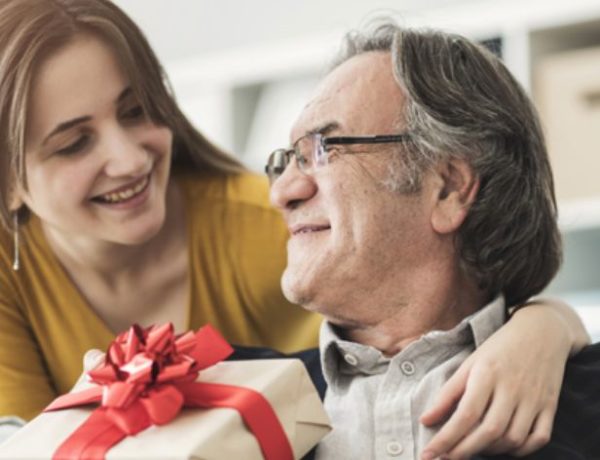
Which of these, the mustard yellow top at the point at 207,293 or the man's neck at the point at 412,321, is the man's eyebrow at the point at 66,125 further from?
the man's neck at the point at 412,321

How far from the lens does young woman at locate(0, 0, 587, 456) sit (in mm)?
1499

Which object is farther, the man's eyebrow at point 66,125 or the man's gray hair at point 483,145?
the man's eyebrow at point 66,125

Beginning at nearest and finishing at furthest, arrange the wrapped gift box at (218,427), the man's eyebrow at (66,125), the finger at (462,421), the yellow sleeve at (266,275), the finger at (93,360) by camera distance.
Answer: the wrapped gift box at (218,427), the finger at (462,421), the finger at (93,360), the man's eyebrow at (66,125), the yellow sleeve at (266,275)

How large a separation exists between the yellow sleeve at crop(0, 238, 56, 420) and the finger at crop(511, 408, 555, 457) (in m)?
0.83

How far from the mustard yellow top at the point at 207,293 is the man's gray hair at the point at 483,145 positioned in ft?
1.35

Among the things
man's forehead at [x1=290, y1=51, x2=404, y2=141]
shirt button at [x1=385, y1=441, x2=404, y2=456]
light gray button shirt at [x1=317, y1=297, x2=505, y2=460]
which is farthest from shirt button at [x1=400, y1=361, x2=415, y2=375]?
man's forehead at [x1=290, y1=51, x2=404, y2=141]

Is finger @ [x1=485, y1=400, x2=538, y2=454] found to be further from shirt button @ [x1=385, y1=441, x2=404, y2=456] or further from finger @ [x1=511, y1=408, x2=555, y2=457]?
shirt button @ [x1=385, y1=441, x2=404, y2=456]

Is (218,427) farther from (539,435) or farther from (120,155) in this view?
(120,155)

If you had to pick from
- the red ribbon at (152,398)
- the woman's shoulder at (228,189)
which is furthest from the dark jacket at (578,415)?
the woman's shoulder at (228,189)

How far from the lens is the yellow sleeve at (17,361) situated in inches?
62.6

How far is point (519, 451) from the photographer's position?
116 centimetres

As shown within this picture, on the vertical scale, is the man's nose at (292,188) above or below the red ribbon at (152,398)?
above

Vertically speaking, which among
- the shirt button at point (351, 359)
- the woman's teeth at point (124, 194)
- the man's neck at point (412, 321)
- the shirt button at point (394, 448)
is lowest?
the shirt button at point (394, 448)

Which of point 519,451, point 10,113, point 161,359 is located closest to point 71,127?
point 10,113
